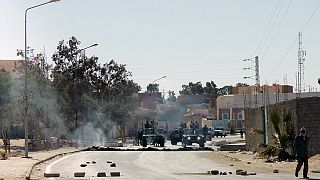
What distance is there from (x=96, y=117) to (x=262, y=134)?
3946 centimetres

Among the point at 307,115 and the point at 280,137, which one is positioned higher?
the point at 307,115

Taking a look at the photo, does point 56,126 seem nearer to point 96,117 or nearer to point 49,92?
point 49,92

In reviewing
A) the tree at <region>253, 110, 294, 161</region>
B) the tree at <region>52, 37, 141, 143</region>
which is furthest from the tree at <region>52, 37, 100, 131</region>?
the tree at <region>253, 110, 294, 161</region>

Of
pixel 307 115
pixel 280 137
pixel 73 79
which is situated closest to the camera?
pixel 307 115

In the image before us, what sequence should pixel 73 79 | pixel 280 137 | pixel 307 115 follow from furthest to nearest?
1. pixel 73 79
2. pixel 280 137
3. pixel 307 115

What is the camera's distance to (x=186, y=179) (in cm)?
2220

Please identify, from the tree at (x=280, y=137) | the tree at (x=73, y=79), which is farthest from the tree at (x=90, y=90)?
the tree at (x=280, y=137)

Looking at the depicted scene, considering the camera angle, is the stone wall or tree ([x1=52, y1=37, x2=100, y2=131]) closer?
the stone wall

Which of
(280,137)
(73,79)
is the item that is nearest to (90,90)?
(73,79)

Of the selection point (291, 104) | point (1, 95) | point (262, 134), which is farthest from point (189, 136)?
point (291, 104)

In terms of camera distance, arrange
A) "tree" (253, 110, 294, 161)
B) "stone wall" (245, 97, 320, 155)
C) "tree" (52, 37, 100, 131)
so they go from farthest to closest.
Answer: "tree" (52, 37, 100, 131)
"tree" (253, 110, 294, 161)
"stone wall" (245, 97, 320, 155)

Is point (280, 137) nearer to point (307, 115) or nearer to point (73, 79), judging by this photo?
point (307, 115)

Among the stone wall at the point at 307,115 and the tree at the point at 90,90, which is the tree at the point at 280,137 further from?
the tree at the point at 90,90

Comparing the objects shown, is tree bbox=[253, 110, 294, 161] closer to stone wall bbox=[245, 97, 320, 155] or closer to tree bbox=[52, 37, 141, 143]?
stone wall bbox=[245, 97, 320, 155]
